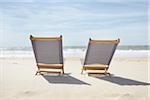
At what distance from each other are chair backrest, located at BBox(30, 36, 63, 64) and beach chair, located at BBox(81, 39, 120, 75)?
754 mm

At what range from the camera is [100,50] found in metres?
7.00

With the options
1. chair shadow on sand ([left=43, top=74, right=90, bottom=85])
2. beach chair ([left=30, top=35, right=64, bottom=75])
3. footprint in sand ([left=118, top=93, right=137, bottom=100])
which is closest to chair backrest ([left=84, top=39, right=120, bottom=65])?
beach chair ([left=30, top=35, right=64, bottom=75])

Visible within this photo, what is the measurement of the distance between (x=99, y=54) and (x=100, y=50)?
118 mm

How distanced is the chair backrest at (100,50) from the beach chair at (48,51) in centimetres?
76

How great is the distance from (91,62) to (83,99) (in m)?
3.05

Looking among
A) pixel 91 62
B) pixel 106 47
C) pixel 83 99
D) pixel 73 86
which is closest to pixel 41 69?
pixel 91 62

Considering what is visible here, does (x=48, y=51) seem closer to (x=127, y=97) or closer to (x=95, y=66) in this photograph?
(x=95, y=66)

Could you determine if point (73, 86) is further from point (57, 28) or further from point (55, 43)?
point (57, 28)

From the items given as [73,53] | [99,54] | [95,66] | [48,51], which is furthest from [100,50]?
[73,53]

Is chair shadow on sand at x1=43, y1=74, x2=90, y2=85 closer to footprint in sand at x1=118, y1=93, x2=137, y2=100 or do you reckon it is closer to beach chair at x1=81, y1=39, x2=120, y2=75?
beach chair at x1=81, y1=39, x2=120, y2=75

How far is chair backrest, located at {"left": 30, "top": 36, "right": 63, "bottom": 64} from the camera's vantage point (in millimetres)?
6639

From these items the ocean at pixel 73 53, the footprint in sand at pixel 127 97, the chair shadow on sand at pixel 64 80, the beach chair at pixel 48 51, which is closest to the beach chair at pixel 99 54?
the beach chair at pixel 48 51

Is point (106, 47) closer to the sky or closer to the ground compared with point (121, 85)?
closer to the sky

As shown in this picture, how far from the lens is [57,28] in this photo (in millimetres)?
14531
